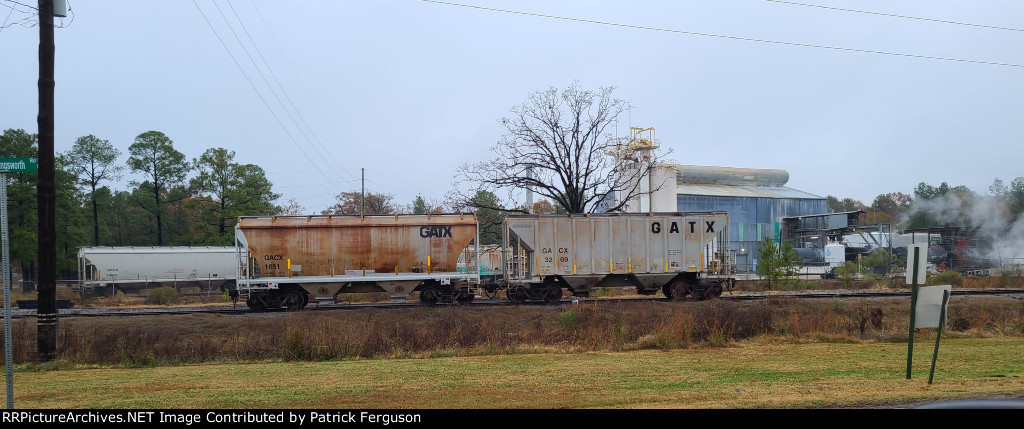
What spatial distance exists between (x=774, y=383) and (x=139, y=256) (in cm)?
4448

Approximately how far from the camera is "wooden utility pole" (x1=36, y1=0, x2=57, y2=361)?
14.6m

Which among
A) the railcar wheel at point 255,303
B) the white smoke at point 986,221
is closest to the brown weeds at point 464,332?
the railcar wheel at point 255,303

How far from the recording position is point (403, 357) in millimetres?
14430

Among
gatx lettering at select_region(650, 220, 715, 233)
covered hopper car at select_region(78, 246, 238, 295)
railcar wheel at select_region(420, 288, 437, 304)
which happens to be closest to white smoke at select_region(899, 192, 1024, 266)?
gatx lettering at select_region(650, 220, 715, 233)

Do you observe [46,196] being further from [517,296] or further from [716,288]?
[716,288]

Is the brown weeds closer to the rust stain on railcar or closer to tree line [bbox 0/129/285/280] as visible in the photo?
the rust stain on railcar

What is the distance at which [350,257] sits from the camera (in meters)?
26.1

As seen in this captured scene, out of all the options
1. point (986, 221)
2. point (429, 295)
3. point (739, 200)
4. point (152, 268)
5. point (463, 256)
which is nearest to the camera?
point (429, 295)

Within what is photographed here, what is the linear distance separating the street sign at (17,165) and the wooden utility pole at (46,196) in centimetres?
682

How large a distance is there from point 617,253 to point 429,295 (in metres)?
7.36

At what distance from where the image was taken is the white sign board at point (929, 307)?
9633 millimetres

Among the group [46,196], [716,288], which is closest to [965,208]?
[716,288]
